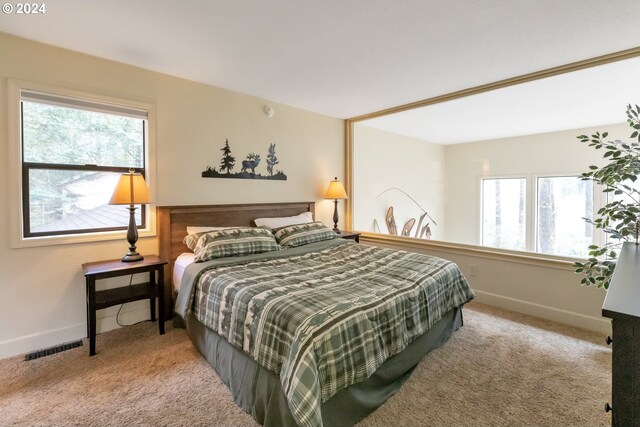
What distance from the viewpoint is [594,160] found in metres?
4.21

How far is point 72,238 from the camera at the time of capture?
2469mm

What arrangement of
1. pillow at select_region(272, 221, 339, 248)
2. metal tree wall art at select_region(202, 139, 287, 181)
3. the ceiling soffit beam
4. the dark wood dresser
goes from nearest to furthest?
the dark wood dresser, the ceiling soffit beam, pillow at select_region(272, 221, 339, 248), metal tree wall art at select_region(202, 139, 287, 181)

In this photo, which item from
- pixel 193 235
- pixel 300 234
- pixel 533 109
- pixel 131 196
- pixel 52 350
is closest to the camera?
pixel 52 350

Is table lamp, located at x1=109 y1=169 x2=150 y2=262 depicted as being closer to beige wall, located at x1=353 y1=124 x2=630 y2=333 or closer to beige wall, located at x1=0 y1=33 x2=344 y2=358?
beige wall, located at x1=0 y1=33 x2=344 y2=358

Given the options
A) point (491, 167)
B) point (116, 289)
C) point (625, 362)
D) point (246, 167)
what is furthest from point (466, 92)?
point (116, 289)

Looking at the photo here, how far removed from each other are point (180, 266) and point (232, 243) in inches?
19.4

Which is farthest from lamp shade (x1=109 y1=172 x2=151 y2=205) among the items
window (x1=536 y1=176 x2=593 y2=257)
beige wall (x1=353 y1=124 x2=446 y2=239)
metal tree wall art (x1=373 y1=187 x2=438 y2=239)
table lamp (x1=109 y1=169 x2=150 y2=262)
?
window (x1=536 y1=176 x2=593 y2=257)

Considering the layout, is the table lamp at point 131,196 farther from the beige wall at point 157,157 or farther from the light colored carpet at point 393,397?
the light colored carpet at point 393,397

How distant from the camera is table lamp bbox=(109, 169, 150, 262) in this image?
95.3 inches

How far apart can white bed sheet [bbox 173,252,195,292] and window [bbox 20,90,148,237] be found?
1.70 feet

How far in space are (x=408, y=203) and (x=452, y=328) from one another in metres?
3.05

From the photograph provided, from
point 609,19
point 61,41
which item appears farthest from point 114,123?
point 609,19

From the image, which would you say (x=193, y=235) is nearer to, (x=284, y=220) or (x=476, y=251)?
(x=284, y=220)

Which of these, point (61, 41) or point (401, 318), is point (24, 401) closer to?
point (401, 318)
